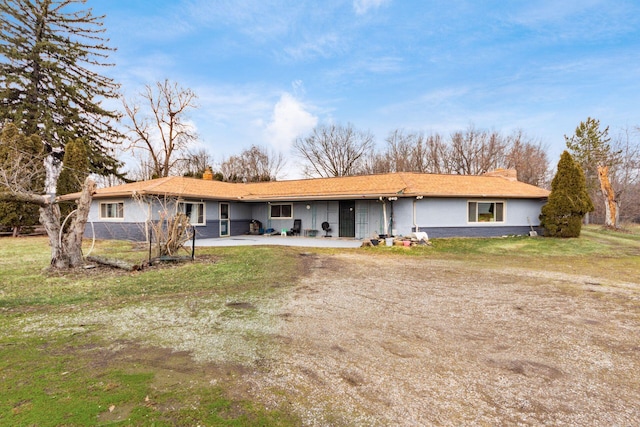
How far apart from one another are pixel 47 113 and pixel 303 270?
24.4 meters

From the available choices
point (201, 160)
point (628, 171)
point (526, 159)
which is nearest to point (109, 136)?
point (201, 160)

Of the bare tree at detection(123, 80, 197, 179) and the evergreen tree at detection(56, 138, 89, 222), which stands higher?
the bare tree at detection(123, 80, 197, 179)

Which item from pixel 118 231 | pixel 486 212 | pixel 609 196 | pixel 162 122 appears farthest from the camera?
pixel 162 122

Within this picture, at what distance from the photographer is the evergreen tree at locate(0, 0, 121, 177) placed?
72.3 ft

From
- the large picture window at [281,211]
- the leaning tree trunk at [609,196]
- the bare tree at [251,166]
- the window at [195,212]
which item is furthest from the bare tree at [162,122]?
the leaning tree trunk at [609,196]

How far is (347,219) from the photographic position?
17047 millimetres

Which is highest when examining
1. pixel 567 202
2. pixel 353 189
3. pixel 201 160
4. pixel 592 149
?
pixel 201 160

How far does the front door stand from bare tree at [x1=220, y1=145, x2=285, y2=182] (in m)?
18.5

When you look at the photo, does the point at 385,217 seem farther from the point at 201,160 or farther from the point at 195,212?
the point at 201,160

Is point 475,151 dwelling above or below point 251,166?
above

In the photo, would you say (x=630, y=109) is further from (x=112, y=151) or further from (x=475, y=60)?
(x=112, y=151)

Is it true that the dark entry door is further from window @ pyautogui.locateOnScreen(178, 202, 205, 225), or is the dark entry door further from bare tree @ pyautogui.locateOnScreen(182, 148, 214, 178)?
bare tree @ pyautogui.locateOnScreen(182, 148, 214, 178)

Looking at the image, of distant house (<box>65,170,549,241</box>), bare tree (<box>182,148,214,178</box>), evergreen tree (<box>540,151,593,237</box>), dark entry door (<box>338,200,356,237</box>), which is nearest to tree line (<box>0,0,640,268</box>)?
bare tree (<box>182,148,214,178</box>)

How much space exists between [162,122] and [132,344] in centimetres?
2989
